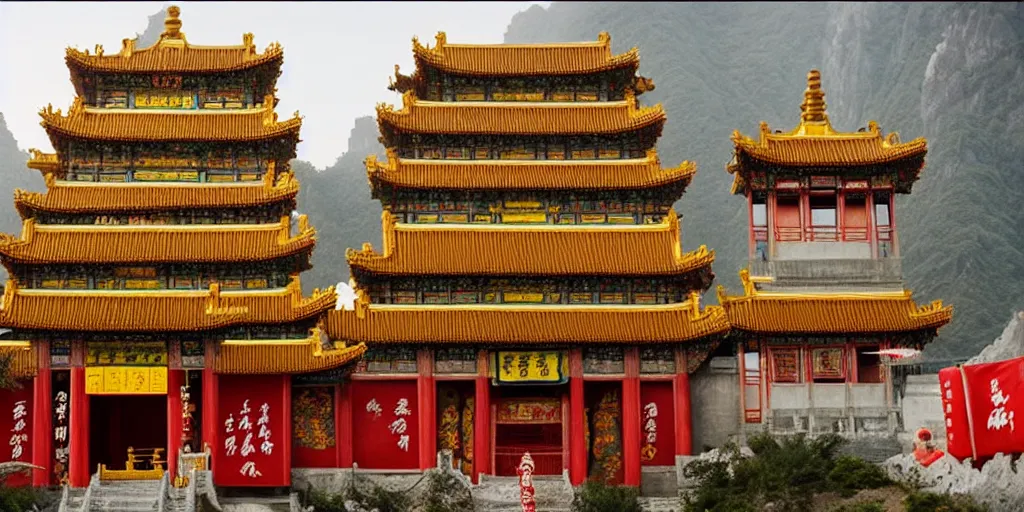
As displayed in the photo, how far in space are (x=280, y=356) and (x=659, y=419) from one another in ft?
34.7

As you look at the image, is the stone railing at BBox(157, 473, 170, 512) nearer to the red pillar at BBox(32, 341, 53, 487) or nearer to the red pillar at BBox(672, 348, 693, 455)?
the red pillar at BBox(32, 341, 53, 487)

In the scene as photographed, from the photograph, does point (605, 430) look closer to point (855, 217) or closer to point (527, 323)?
point (527, 323)

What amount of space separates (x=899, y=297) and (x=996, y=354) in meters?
3.35

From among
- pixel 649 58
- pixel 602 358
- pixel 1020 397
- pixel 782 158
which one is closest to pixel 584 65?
pixel 782 158

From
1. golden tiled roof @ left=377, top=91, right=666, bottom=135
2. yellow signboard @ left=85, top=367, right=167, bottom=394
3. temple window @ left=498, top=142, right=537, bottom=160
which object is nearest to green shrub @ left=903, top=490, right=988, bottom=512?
golden tiled roof @ left=377, top=91, right=666, bottom=135

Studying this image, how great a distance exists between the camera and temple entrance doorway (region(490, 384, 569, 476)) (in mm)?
41156

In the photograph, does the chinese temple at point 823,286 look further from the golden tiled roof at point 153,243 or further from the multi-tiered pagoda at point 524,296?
the golden tiled roof at point 153,243

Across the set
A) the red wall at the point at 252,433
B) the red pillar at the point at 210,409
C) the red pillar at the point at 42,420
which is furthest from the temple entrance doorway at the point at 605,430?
the red pillar at the point at 42,420

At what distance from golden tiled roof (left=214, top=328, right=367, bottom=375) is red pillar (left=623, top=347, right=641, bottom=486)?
24.1 ft

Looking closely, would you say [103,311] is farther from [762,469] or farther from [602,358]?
[762,469]

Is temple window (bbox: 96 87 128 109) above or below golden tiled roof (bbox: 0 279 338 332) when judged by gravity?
above

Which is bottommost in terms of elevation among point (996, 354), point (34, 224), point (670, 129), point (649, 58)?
point (996, 354)

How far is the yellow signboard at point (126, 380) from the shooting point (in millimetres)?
37281

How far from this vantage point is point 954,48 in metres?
73.0
